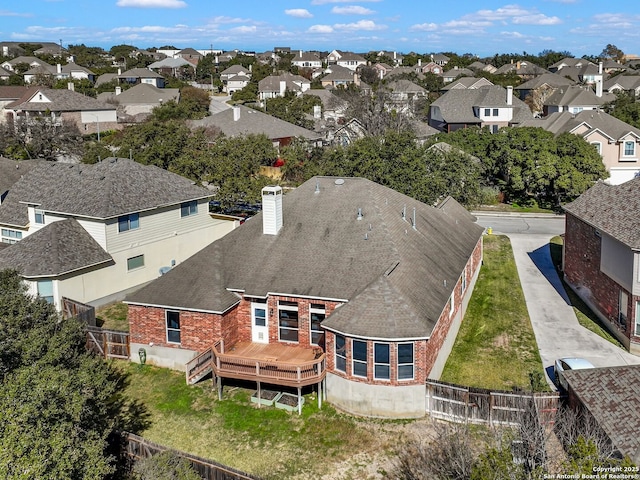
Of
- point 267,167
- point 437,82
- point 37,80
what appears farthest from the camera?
point 437,82

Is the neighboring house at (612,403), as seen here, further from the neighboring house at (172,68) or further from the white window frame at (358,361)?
the neighboring house at (172,68)

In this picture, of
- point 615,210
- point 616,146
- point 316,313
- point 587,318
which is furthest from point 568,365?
point 616,146

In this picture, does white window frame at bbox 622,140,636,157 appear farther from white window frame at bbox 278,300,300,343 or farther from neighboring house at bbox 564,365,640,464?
white window frame at bbox 278,300,300,343

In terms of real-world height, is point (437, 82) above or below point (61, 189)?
above

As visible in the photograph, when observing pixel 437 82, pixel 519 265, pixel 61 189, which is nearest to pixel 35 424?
pixel 61 189

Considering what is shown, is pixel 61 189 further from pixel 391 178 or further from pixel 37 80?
pixel 37 80

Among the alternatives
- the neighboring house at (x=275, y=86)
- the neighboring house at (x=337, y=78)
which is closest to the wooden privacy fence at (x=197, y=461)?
the neighboring house at (x=275, y=86)

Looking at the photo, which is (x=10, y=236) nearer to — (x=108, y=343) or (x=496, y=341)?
(x=108, y=343)
